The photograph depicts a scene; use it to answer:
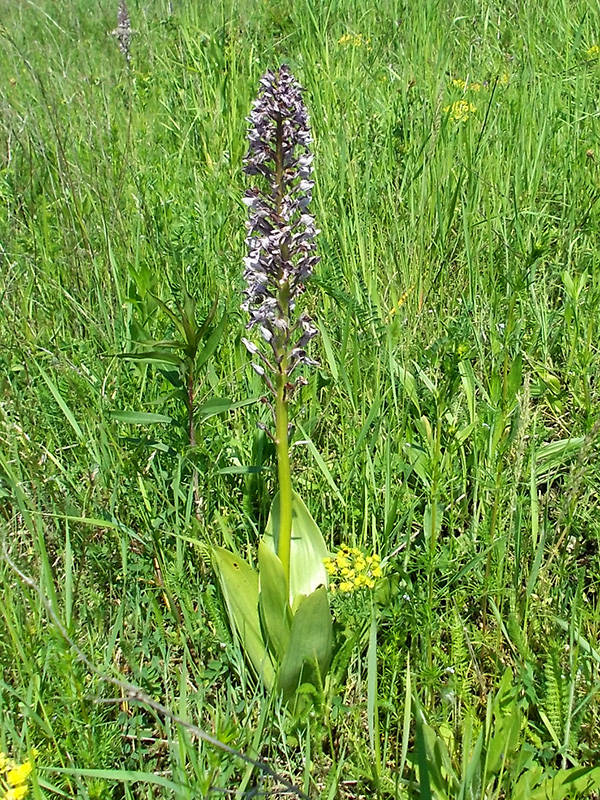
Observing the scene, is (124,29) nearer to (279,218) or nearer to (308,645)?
(279,218)

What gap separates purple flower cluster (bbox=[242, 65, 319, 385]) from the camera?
1.49 metres

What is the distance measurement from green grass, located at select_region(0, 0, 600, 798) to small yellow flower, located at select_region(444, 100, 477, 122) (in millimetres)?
76

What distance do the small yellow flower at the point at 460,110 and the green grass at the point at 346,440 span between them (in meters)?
0.08

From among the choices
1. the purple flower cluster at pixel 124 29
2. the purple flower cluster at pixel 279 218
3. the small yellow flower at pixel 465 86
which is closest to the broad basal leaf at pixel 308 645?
the purple flower cluster at pixel 279 218

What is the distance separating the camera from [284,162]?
5.02ft

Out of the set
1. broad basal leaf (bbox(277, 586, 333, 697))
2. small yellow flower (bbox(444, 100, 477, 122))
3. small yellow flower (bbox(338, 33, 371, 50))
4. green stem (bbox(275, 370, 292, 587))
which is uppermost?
small yellow flower (bbox(338, 33, 371, 50))

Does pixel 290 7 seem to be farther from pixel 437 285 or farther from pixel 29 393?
pixel 29 393

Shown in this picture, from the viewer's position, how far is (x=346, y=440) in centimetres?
219

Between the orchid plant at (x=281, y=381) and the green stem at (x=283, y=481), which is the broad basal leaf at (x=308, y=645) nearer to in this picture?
the orchid plant at (x=281, y=381)

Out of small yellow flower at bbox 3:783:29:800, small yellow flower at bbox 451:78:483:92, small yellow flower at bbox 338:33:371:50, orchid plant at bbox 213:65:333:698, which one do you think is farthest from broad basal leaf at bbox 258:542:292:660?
small yellow flower at bbox 338:33:371:50

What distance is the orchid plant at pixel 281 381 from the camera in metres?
1.49

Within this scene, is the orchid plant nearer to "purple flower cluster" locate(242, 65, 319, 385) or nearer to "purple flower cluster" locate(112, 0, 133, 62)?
"purple flower cluster" locate(242, 65, 319, 385)

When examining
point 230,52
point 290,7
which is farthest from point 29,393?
point 290,7

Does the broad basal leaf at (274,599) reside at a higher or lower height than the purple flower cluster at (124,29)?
lower
